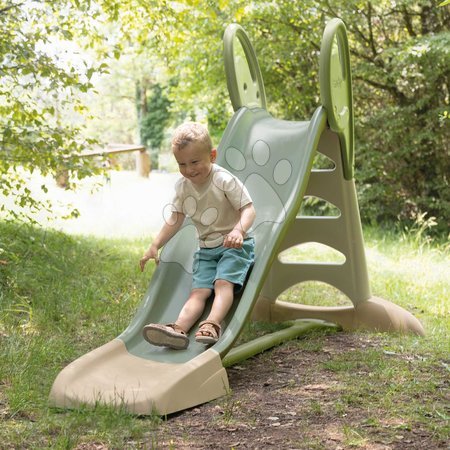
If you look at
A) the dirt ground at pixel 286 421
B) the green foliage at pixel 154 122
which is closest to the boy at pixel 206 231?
the dirt ground at pixel 286 421

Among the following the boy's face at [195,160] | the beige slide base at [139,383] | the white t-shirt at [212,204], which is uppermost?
the boy's face at [195,160]

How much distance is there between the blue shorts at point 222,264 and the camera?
3.68 m

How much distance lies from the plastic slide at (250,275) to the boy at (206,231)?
8cm

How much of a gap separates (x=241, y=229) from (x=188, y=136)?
505 mm

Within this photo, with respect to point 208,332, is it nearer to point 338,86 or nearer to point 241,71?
point 338,86

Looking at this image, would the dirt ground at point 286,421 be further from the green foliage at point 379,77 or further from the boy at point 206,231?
the green foliage at point 379,77

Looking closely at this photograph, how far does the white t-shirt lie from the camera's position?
3773mm

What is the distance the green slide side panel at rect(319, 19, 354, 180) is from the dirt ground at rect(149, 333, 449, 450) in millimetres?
1447

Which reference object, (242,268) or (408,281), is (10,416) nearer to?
(242,268)

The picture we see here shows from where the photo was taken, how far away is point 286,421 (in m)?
2.96

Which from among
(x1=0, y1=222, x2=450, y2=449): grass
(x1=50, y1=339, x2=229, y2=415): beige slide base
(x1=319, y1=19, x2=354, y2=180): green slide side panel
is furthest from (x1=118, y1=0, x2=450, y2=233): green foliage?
(x1=50, y1=339, x2=229, y2=415): beige slide base

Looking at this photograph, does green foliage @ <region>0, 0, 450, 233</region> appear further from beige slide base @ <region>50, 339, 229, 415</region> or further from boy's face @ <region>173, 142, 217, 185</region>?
beige slide base @ <region>50, 339, 229, 415</region>

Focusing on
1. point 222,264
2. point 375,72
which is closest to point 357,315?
point 222,264

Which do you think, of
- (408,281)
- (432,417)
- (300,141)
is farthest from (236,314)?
(408,281)
